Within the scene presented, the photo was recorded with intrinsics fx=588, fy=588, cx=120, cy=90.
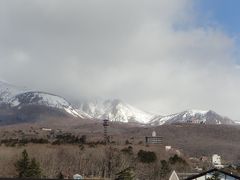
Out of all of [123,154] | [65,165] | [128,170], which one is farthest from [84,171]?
[128,170]

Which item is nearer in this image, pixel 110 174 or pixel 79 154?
pixel 110 174

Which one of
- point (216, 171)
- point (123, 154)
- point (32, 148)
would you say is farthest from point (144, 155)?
point (216, 171)

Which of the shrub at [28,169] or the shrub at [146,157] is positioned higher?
the shrub at [146,157]

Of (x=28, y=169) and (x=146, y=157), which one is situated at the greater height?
(x=146, y=157)

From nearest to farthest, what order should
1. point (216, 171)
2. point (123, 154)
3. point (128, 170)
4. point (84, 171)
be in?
point (216, 171) → point (128, 170) → point (84, 171) → point (123, 154)

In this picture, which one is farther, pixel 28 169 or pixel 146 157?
pixel 146 157

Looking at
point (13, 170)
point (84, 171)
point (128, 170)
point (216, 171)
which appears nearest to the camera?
point (216, 171)

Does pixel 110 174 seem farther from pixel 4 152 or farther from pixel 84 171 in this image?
pixel 4 152

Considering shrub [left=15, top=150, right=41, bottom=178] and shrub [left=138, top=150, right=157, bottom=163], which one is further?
shrub [left=138, top=150, right=157, bottom=163]

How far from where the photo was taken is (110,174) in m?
136

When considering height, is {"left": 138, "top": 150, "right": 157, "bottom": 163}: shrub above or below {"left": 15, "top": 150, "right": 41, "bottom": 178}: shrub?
above

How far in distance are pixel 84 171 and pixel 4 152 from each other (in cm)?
1987

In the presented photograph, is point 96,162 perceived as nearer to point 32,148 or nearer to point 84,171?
point 84,171

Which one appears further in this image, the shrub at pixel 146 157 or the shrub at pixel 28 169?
the shrub at pixel 146 157
